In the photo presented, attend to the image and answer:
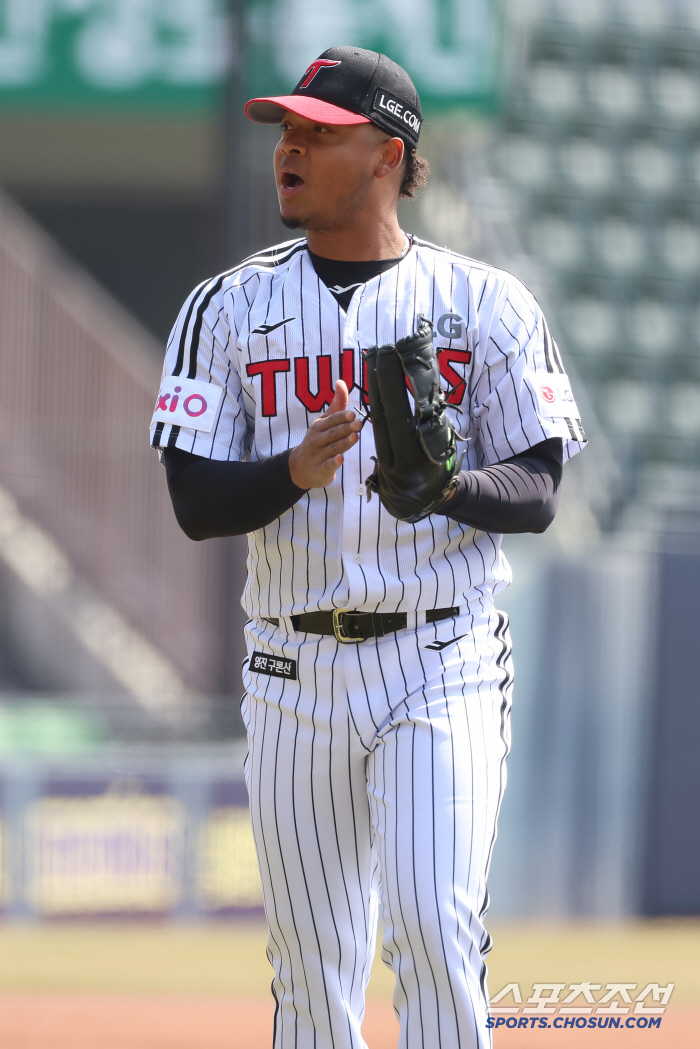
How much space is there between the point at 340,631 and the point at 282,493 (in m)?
0.25

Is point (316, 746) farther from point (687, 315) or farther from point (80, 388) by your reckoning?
point (687, 315)

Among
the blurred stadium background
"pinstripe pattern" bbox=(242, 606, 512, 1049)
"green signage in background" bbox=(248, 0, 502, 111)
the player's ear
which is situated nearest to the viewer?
"pinstripe pattern" bbox=(242, 606, 512, 1049)

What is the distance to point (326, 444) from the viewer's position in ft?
6.59

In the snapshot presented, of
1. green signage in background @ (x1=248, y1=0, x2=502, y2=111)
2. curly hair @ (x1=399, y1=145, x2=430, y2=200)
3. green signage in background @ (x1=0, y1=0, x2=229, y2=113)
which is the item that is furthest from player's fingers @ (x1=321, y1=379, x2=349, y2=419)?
green signage in background @ (x1=0, y1=0, x2=229, y2=113)

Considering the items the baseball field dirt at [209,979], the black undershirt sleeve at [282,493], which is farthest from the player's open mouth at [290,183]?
the baseball field dirt at [209,979]

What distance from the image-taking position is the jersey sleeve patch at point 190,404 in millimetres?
2297

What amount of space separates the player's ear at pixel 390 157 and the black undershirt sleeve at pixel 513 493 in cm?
54

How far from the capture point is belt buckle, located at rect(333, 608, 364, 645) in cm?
220

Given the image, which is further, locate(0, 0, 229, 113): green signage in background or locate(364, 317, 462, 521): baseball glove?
locate(0, 0, 229, 113): green signage in background

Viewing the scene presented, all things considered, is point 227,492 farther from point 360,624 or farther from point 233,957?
point 233,957

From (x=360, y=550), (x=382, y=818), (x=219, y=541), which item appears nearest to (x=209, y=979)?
(x=219, y=541)

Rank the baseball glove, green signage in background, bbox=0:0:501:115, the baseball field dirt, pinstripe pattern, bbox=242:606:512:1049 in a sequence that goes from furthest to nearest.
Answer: green signage in background, bbox=0:0:501:115
the baseball field dirt
pinstripe pattern, bbox=242:606:512:1049
the baseball glove

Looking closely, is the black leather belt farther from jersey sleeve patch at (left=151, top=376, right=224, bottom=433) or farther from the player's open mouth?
the player's open mouth

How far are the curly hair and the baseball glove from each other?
1.71 ft
